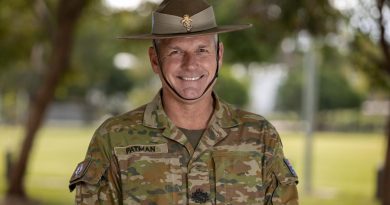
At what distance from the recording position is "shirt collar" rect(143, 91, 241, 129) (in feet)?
8.23

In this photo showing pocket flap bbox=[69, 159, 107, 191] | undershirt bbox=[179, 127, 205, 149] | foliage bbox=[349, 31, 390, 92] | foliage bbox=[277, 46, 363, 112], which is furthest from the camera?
foliage bbox=[277, 46, 363, 112]

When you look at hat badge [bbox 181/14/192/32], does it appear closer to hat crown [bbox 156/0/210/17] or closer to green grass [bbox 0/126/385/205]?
hat crown [bbox 156/0/210/17]

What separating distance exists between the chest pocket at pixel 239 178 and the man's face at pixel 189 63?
0.25m

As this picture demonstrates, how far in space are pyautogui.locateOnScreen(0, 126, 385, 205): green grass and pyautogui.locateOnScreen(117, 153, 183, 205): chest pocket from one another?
11.5 meters

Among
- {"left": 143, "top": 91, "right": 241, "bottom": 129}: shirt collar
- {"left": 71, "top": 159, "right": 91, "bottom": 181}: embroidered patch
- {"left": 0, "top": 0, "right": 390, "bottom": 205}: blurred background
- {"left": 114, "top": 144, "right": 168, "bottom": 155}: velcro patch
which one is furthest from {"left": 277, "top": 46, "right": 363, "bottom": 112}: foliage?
{"left": 71, "top": 159, "right": 91, "bottom": 181}: embroidered patch

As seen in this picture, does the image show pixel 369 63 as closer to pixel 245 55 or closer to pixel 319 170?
pixel 245 55

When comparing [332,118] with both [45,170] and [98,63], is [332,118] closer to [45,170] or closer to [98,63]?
[98,63]

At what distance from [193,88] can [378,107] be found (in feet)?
164

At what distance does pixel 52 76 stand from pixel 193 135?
10694 mm

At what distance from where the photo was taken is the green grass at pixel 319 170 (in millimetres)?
14805

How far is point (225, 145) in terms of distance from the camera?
8.21 feet

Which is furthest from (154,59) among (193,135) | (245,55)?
(245,55)

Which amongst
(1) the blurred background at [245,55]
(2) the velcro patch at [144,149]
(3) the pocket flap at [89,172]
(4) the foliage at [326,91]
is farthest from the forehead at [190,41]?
(4) the foliage at [326,91]

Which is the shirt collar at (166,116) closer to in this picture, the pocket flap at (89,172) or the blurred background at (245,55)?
the pocket flap at (89,172)
